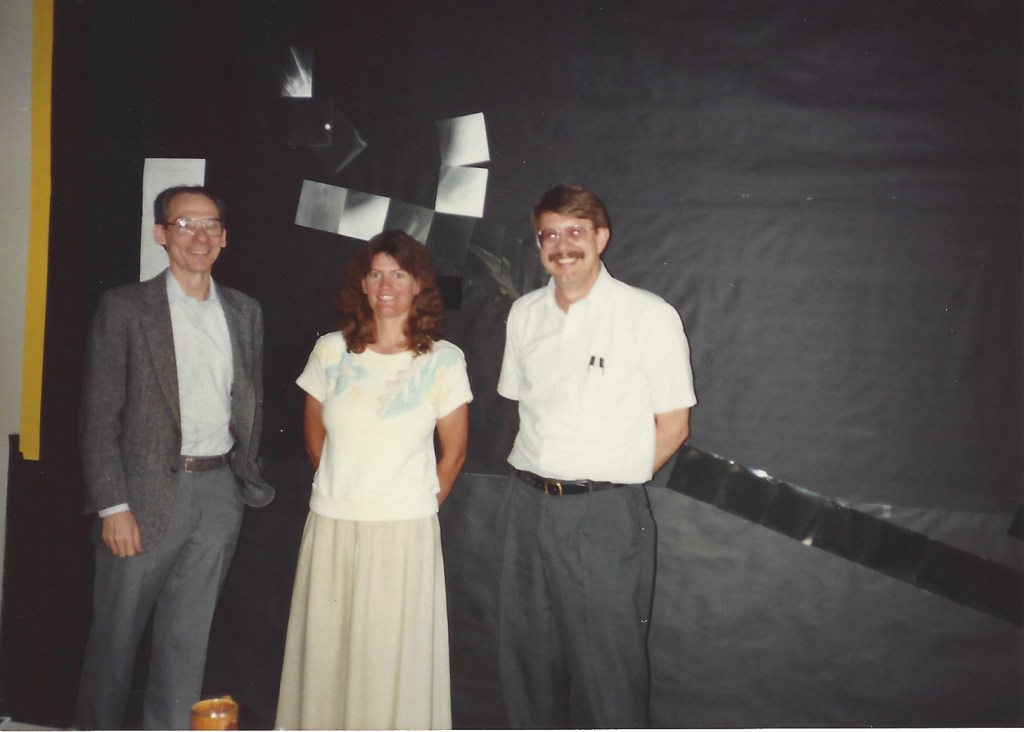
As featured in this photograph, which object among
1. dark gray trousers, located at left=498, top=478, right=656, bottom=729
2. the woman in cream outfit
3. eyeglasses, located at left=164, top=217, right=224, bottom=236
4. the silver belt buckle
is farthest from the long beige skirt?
eyeglasses, located at left=164, top=217, right=224, bottom=236

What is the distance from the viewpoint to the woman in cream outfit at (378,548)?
2082mm

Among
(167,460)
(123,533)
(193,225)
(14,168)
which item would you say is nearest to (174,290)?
(193,225)

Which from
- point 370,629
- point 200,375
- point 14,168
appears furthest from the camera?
point 14,168

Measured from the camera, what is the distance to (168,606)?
2285 mm

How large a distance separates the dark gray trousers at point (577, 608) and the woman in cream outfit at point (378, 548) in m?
0.24

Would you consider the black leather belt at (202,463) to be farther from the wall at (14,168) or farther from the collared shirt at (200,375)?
the wall at (14,168)

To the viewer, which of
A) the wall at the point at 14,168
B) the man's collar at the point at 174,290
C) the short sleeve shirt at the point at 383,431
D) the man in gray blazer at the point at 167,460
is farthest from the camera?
the wall at the point at 14,168

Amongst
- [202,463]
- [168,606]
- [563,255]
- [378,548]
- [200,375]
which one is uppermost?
[563,255]

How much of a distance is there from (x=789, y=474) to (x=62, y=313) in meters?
2.67

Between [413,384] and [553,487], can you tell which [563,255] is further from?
[553,487]

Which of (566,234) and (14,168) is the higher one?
(14,168)

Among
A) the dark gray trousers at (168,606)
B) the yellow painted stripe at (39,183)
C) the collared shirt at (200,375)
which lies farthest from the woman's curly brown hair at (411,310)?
the yellow painted stripe at (39,183)

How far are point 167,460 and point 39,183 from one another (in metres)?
1.21

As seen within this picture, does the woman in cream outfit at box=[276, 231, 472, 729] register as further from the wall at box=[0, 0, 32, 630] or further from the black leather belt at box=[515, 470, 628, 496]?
the wall at box=[0, 0, 32, 630]
